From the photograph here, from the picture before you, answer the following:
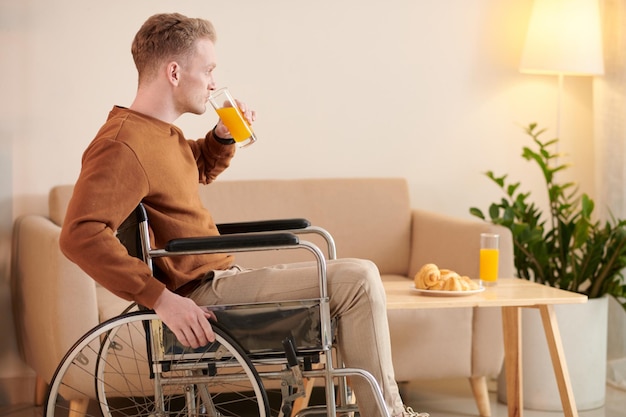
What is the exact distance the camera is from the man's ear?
2023mm

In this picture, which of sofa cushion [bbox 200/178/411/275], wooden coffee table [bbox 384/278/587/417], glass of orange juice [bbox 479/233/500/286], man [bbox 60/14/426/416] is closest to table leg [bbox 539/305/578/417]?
wooden coffee table [bbox 384/278/587/417]

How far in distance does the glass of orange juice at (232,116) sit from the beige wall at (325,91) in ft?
4.80

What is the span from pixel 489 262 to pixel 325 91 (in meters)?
1.28

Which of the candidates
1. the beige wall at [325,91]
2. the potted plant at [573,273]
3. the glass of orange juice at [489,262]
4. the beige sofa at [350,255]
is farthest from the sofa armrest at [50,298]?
the potted plant at [573,273]

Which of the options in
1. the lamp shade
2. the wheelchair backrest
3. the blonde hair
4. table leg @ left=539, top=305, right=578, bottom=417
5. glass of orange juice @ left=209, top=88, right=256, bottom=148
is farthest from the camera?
the lamp shade

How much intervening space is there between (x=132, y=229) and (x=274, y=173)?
5.94 feet

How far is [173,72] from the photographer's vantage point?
2.03 meters

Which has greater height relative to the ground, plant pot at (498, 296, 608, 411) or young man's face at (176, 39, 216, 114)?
young man's face at (176, 39, 216, 114)

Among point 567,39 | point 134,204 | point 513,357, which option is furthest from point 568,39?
point 134,204

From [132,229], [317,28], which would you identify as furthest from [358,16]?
[132,229]

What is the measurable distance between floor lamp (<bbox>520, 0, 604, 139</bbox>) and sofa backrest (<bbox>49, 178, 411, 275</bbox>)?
2.34ft

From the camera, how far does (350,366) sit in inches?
75.5

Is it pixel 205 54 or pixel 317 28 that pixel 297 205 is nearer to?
pixel 317 28

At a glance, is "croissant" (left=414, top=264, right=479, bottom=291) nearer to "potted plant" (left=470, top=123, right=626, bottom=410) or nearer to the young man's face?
"potted plant" (left=470, top=123, right=626, bottom=410)
